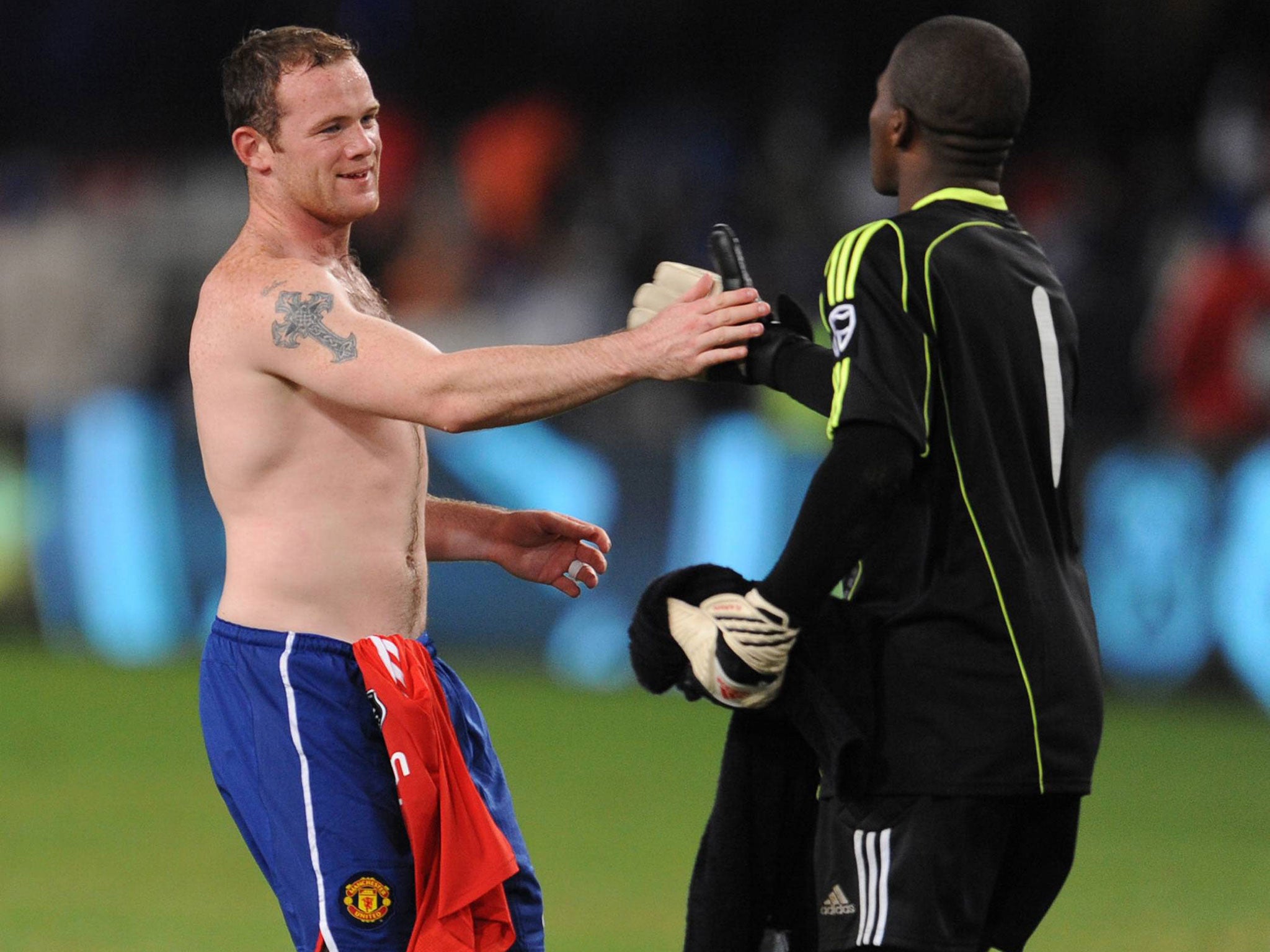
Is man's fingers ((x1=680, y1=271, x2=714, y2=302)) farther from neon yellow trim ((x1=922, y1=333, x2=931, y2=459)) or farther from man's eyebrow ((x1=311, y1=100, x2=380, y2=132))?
man's eyebrow ((x1=311, y1=100, x2=380, y2=132))

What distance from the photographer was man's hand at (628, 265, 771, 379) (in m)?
3.45

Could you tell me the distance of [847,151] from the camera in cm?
1270

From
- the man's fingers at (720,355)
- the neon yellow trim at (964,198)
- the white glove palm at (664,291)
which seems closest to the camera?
the neon yellow trim at (964,198)

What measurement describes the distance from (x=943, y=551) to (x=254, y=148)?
5.54 ft

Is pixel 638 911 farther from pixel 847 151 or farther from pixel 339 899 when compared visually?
pixel 847 151

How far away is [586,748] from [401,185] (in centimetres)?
570

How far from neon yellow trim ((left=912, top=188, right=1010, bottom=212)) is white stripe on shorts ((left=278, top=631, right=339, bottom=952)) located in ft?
4.89

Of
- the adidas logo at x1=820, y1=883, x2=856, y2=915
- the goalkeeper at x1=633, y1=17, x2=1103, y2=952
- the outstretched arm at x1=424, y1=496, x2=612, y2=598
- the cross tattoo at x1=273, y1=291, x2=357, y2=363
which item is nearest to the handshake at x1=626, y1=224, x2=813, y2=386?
the goalkeeper at x1=633, y1=17, x2=1103, y2=952

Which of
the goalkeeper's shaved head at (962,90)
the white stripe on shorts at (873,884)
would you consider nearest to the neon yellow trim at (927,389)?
the goalkeeper's shaved head at (962,90)

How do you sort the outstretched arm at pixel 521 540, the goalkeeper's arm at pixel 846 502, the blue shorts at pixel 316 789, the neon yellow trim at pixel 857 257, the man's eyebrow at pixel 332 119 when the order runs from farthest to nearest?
1. the outstretched arm at pixel 521 540
2. the man's eyebrow at pixel 332 119
3. the blue shorts at pixel 316 789
4. the neon yellow trim at pixel 857 257
5. the goalkeeper's arm at pixel 846 502

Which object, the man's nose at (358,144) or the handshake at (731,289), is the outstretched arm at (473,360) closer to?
the handshake at (731,289)

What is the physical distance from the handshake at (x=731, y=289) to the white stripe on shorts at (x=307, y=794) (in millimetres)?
961

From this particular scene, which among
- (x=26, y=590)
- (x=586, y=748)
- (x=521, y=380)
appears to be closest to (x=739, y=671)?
(x=521, y=380)

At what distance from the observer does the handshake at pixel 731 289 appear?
3496 millimetres
